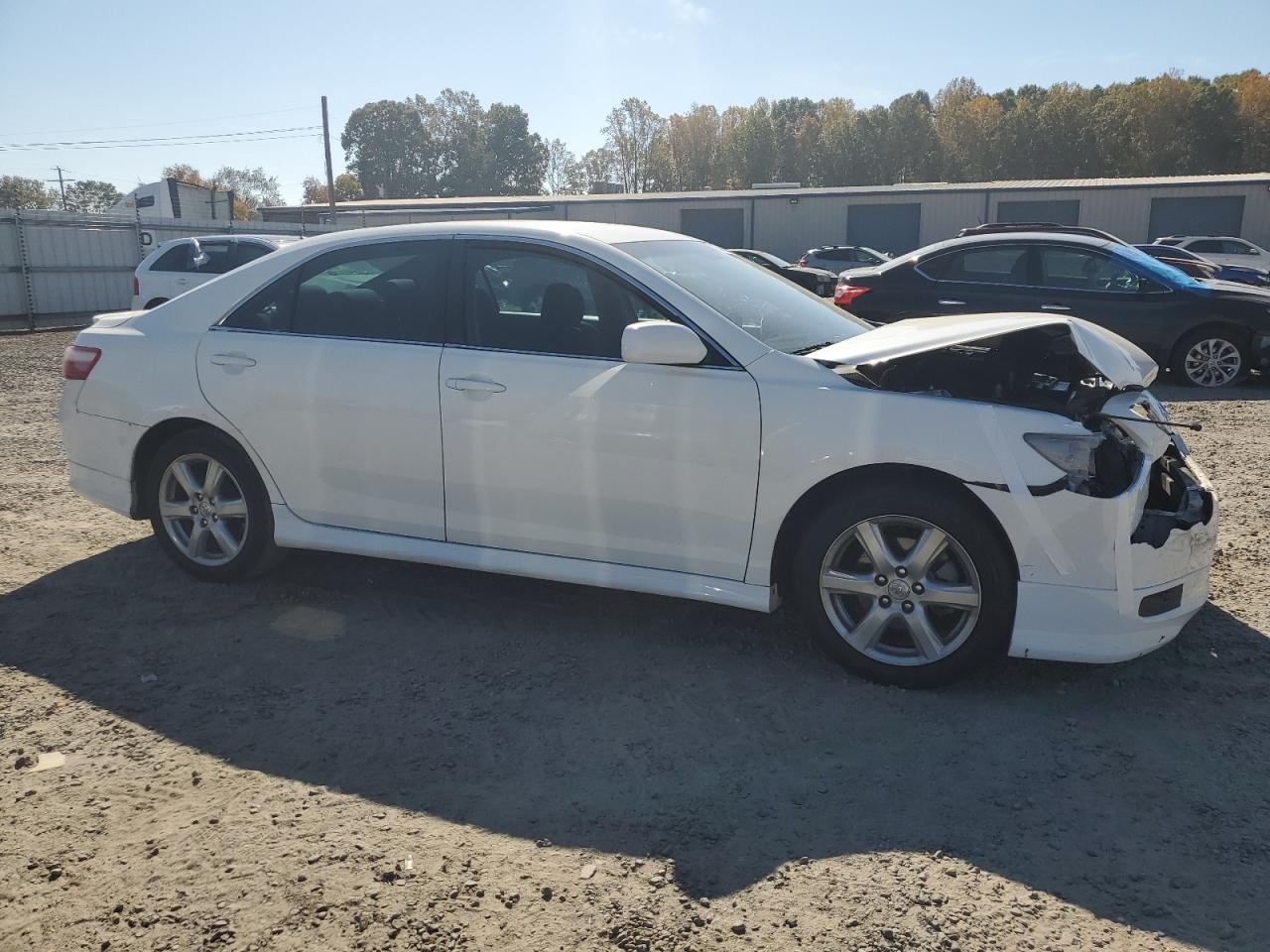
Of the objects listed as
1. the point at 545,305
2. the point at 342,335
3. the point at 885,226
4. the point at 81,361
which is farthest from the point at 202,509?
the point at 885,226

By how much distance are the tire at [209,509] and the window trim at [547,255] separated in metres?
1.23

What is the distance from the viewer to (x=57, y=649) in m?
4.10

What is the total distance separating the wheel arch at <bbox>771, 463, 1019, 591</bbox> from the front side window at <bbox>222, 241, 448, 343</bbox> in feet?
5.54

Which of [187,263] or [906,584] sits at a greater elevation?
[187,263]

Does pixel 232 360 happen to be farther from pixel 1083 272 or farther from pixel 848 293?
pixel 1083 272

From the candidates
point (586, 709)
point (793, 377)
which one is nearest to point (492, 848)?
point (586, 709)

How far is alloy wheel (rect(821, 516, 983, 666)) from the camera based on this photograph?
137 inches

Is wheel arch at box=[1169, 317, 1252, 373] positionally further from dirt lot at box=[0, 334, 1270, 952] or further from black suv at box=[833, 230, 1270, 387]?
dirt lot at box=[0, 334, 1270, 952]

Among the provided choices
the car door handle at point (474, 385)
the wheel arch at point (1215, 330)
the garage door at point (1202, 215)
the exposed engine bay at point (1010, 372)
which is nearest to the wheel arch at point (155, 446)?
the car door handle at point (474, 385)

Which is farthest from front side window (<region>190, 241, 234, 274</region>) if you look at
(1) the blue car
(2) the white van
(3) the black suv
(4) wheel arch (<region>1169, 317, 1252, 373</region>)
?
(1) the blue car

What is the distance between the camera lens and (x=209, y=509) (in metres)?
4.67

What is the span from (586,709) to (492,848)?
2.82 feet

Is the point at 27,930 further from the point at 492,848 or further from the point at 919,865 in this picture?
the point at 919,865

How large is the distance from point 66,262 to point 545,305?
2089cm
